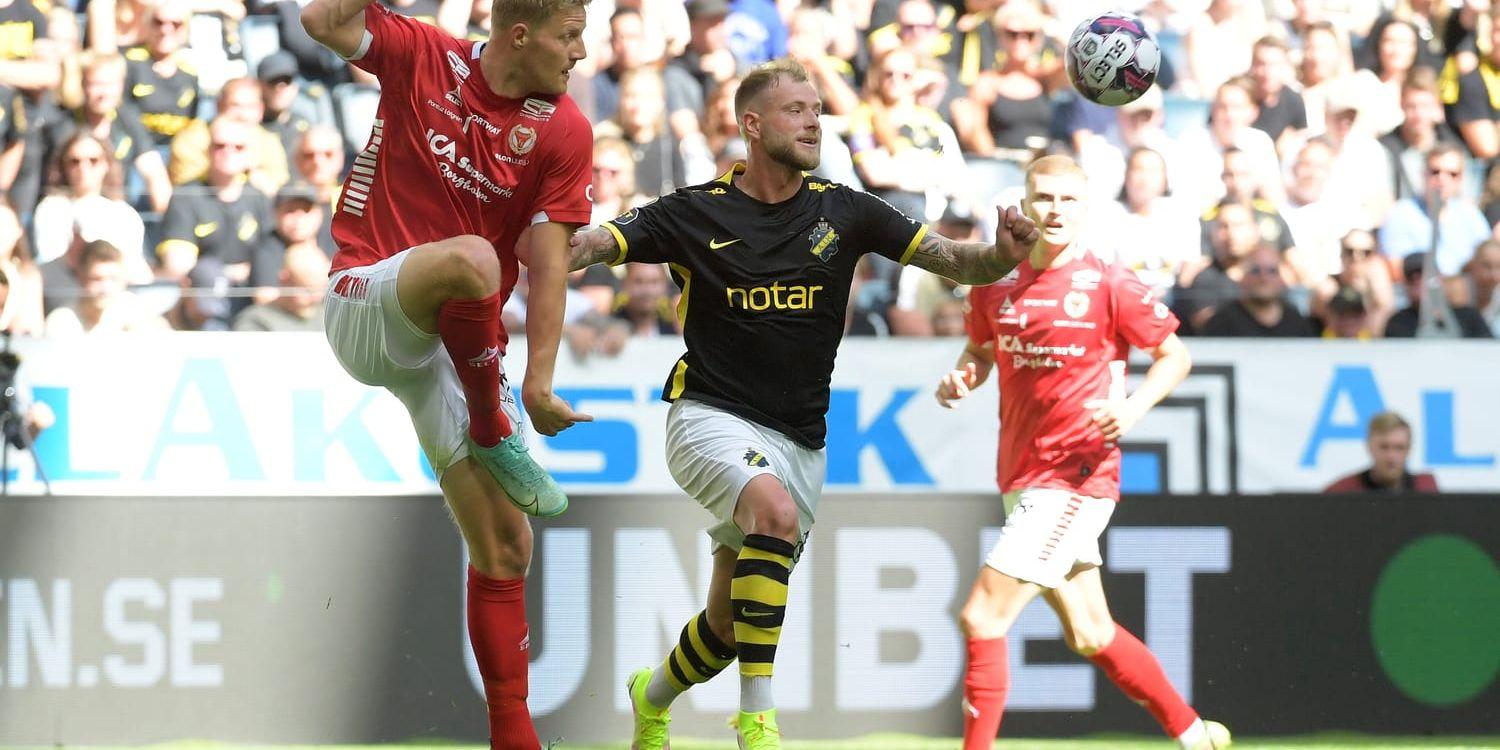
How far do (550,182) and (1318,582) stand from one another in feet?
13.9

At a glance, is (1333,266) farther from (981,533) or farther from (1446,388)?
(981,533)

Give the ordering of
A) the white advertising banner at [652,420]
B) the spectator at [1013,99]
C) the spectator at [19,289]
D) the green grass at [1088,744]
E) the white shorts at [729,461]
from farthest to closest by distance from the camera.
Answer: the spectator at [1013,99]
the spectator at [19,289]
the white advertising banner at [652,420]
the green grass at [1088,744]
the white shorts at [729,461]

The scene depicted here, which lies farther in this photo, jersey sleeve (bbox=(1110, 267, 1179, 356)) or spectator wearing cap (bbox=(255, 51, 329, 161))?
spectator wearing cap (bbox=(255, 51, 329, 161))

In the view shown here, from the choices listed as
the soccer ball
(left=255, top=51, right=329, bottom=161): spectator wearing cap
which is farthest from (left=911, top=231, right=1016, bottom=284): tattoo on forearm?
(left=255, top=51, right=329, bottom=161): spectator wearing cap

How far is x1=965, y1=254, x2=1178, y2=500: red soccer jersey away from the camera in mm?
6855

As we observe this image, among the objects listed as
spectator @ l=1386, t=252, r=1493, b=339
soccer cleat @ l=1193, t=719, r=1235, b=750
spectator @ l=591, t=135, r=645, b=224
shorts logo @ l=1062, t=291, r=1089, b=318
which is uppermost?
spectator @ l=591, t=135, r=645, b=224

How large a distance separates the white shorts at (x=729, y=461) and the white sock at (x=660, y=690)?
1.79 ft

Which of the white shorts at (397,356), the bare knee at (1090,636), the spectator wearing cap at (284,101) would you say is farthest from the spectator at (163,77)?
the bare knee at (1090,636)

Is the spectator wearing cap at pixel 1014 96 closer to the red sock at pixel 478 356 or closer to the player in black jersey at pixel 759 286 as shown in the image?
the player in black jersey at pixel 759 286

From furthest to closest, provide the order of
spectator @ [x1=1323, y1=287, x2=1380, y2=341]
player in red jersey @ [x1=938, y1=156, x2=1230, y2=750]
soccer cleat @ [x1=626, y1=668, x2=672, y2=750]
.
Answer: spectator @ [x1=1323, y1=287, x2=1380, y2=341]
player in red jersey @ [x1=938, y1=156, x2=1230, y2=750]
soccer cleat @ [x1=626, y1=668, x2=672, y2=750]

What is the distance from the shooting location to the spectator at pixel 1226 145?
10570 mm

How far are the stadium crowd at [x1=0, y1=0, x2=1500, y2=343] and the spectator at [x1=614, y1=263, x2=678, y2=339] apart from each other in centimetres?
1

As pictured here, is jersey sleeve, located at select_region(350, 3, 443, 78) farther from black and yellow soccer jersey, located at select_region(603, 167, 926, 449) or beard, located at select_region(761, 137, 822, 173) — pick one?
beard, located at select_region(761, 137, 822, 173)

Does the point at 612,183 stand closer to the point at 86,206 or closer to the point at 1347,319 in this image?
the point at 86,206
